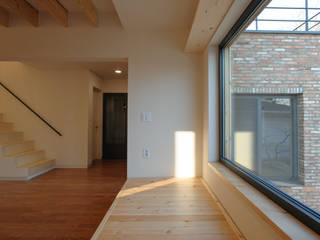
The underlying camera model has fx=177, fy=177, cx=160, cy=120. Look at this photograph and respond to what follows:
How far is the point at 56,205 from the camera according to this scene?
2164mm

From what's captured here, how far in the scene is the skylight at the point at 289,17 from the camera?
88 centimetres

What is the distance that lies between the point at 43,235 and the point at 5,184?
6.52ft

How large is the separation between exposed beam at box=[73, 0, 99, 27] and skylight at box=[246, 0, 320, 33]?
5.65 ft

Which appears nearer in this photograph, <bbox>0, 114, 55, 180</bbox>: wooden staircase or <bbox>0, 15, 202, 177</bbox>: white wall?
<bbox>0, 15, 202, 177</bbox>: white wall

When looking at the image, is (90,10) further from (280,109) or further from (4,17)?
(280,109)

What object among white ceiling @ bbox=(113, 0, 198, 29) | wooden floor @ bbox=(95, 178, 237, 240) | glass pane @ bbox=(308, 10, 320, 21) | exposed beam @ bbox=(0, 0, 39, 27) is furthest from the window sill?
exposed beam @ bbox=(0, 0, 39, 27)

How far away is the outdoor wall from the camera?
408 cm

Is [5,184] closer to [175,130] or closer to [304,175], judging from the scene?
[175,130]

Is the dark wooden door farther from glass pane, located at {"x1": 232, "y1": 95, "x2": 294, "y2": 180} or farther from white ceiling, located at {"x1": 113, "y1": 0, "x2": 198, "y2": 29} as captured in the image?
glass pane, located at {"x1": 232, "y1": 95, "x2": 294, "y2": 180}

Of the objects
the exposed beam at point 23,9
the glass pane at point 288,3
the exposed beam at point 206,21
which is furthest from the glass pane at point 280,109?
the exposed beam at point 23,9

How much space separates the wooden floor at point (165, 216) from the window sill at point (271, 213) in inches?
11.6

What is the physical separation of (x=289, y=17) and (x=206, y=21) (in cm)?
73

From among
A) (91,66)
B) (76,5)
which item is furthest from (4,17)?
(91,66)

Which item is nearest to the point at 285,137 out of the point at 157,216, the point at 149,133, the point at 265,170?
the point at 265,170
